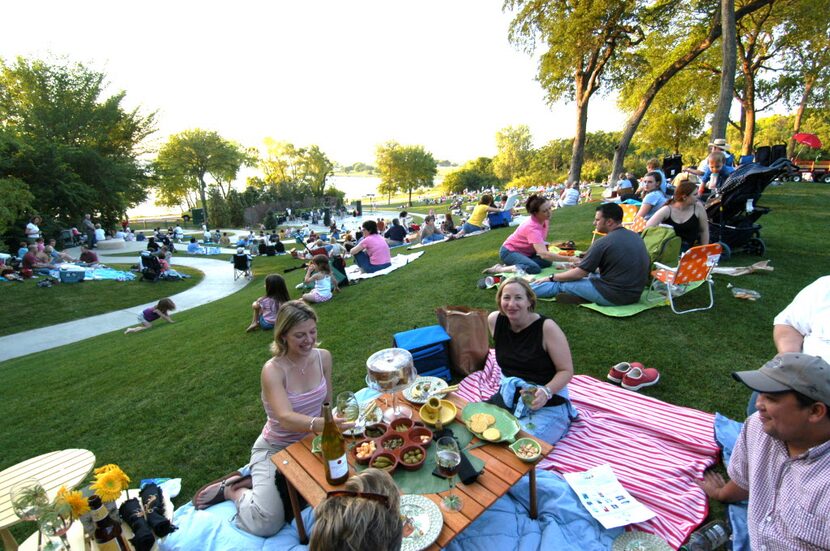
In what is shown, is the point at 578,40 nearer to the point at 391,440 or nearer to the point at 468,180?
the point at 391,440

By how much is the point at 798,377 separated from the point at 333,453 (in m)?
2.31

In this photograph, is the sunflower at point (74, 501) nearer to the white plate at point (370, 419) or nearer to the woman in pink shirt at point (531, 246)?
the white plate at point (370, 419)

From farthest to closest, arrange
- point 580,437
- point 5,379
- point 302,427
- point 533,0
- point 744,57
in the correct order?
point 744,57, point 533,0, point 5,379, point 580,437, point 302,427

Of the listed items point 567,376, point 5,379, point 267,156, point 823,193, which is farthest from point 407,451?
point 267,156

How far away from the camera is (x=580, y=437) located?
329cm

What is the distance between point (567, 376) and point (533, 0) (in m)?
19.7

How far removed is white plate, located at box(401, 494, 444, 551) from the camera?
70.1 inches

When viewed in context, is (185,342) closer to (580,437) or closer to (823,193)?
(580,437)

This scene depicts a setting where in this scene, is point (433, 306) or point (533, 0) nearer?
point (433, 306)

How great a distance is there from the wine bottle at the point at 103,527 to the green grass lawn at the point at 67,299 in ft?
41.3

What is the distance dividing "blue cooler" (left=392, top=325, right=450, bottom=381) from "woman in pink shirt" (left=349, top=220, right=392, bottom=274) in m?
5.66

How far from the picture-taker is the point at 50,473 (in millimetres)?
2809

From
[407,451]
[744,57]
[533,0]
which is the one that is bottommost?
[407,451]

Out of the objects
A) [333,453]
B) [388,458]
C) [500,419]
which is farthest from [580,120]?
[333,453]
